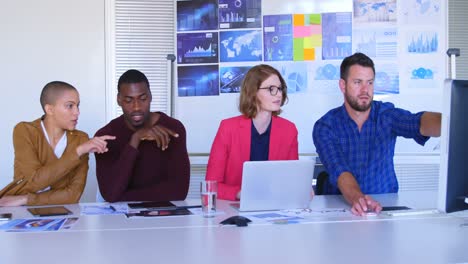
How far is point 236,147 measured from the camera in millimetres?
3049

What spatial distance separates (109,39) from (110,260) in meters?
2.97

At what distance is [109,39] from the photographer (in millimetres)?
4168

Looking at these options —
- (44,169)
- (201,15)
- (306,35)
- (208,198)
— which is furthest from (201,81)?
(208,198)

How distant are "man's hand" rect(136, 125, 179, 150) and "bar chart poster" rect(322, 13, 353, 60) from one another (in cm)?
161

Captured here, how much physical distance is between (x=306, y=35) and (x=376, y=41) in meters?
0.53

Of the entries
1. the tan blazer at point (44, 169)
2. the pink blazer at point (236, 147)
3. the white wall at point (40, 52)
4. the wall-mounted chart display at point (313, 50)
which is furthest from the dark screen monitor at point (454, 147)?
the white wall at point (40, 52)

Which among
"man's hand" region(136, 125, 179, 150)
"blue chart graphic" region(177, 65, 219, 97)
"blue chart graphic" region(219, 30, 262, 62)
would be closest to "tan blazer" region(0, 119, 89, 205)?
"man's hand" region(136, 125, 179, 150)

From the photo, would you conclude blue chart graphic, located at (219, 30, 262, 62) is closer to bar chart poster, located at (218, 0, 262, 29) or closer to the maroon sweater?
bar chart poster, located at (218, 0, 262, 29)

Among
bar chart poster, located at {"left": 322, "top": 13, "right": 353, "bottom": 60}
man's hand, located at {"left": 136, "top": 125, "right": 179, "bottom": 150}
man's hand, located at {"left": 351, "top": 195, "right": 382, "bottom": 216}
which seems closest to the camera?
man's hand, located at {"left": 351, "top": 195, "right": 382, "bottom": 216}

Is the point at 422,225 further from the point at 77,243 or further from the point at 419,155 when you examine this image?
the point at 419,155

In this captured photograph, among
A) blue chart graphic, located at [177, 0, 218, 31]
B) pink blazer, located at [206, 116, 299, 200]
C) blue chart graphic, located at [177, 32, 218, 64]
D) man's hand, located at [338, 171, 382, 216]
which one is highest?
blue chart graphic, located at [177, 0, 218, 31]

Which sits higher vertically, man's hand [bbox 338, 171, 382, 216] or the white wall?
the white wall

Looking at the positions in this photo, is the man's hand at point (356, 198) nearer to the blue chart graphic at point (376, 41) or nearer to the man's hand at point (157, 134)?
the man's hand at point (157, 134)

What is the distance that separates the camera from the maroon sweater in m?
2.83
